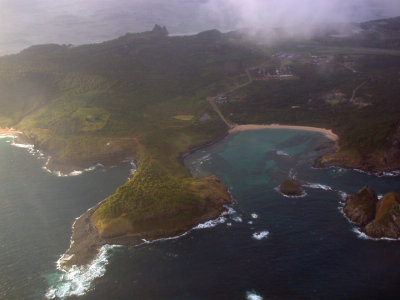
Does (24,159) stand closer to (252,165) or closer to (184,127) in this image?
(184,127)

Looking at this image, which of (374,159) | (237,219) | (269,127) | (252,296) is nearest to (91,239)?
(237,219)

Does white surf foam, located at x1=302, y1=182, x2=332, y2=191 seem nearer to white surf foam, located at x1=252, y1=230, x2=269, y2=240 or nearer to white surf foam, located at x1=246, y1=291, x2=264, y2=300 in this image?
white surf foam, located at x1=252, y1=230, x2=269, y2=240

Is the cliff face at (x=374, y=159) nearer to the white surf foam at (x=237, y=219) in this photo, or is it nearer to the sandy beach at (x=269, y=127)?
the sandy beach at (x=269, y=127)

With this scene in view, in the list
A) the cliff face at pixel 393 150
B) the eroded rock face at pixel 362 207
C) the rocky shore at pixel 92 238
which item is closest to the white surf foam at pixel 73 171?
the rocky shore at pixel 92 238

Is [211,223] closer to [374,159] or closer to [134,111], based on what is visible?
[374,159]

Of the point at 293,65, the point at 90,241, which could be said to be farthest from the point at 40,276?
the point at 293,65

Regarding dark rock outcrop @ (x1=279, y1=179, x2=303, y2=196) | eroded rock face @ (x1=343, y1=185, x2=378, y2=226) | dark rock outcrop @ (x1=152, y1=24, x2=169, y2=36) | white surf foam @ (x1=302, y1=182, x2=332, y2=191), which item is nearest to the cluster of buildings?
dark rock outcrop @ (x1=152, y1=24, x2=169, y2=36)
